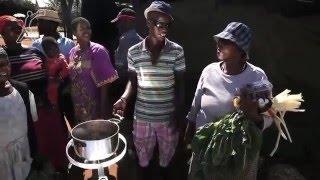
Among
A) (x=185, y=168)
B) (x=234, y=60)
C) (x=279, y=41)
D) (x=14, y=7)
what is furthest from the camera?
(x=14, y=7)

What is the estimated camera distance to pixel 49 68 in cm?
387

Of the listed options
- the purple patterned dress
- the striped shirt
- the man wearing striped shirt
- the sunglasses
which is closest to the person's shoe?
the man wearing striped shirt

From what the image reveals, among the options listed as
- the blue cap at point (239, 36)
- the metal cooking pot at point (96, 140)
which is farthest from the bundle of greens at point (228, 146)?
the metal cooking pot at point (96, 140)

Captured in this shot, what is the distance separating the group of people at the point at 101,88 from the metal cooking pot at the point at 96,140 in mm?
587

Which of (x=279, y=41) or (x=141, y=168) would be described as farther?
(x=279, y=41)

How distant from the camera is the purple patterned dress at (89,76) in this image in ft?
12.7

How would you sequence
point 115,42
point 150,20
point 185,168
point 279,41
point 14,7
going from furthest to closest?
1. point 14,7
2. point 115,42
3. point 185,168
4. point 279,41
5. point 150,20

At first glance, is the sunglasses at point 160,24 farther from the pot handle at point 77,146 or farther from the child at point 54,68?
the pot handle at point 77,146

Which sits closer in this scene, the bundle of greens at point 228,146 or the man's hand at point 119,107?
the bundle of greens at point 228,146

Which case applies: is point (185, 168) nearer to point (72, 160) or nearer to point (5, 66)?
point (72, 160)

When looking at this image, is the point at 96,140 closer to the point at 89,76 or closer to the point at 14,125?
the point at 14,125

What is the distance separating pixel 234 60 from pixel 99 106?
5.49ft

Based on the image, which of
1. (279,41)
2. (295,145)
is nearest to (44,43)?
(279,41)

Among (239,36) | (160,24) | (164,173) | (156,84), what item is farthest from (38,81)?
(239,36)
